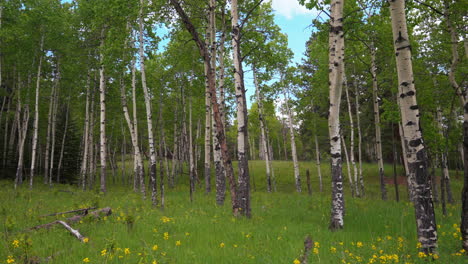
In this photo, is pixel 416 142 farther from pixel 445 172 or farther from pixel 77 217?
pixel 445 172

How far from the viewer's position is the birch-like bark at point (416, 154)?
4973 mm

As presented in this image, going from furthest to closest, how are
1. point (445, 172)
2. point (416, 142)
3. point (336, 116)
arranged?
1. point (445, 172)
2. point (336, 116)
3. point (416, 142)

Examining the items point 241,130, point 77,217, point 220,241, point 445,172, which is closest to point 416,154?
point 220,241

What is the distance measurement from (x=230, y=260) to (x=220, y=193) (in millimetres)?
8331

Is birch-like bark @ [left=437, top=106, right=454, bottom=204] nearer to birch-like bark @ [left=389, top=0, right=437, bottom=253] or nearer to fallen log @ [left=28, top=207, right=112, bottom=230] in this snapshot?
birch-like bark @ [left=389, top=0, right=437, bottom=253]

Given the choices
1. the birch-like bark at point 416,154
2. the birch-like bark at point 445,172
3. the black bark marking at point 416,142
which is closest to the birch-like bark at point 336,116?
the birch-like bark at point 416,154

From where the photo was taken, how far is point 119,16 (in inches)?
468

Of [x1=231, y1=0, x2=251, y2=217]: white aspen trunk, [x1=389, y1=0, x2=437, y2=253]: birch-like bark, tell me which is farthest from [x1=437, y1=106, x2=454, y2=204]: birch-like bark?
[x1=231, y1=0, x2=251, y2=217]: white aspen trunk

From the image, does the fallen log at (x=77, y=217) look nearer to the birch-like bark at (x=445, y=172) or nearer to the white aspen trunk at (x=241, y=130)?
the white aspen trunk at (x=241, y=130)

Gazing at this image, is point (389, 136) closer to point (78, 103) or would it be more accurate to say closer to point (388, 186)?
point (388, 186)

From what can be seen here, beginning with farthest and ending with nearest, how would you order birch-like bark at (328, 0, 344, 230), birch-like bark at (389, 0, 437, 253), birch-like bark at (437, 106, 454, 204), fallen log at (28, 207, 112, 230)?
birch-like bark at (437, 106, 454, 204), birch-like bark at (328, 0, 344, 230), fallen log at (28, 207, 112, 230), birch-like bark at (389, 0, 437, 253)

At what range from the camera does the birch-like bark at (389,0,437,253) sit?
4.97 meters

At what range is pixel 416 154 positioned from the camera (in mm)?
5070

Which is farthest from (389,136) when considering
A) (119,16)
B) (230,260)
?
(230,260)
